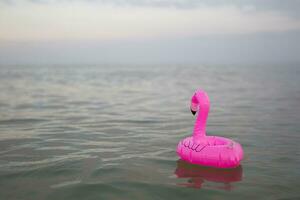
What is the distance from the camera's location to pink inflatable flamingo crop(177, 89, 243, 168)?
23.3 ft

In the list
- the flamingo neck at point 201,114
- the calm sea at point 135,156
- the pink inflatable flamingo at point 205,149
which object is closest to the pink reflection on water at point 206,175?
the calm sea at point 135,156

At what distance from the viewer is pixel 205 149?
727 cm

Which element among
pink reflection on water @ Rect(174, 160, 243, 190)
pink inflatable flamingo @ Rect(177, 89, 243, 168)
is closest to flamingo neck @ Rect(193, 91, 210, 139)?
pink inflatable flamingo @ Rect(177, 89, 243, 168)

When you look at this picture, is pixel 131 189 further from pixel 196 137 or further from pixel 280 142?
pixel 280 142

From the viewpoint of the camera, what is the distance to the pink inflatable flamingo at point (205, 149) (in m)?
7.11

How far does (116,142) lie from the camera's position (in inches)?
388

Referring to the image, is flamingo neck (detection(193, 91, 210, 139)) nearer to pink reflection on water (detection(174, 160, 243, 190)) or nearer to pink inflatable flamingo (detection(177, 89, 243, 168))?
pink inflatable flamingo (detection(177, 89, 243, 168))

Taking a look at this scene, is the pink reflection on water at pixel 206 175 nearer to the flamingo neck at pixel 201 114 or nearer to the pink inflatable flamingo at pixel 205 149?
the pink inflatable flamingo at pixel 205 149

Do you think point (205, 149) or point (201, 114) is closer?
point (205, 149)

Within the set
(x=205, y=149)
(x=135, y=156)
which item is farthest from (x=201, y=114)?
(x=135, y=156)

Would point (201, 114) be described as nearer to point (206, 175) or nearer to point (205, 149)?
point (205, 149)

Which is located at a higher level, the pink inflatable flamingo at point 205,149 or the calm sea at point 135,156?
the pink inflatable flamingo at point 205,149

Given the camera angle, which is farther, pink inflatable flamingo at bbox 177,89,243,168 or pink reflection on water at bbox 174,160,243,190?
pink inflatable flamingo at bbox 177,89,243,168

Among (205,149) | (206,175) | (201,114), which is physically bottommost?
(206,175)
